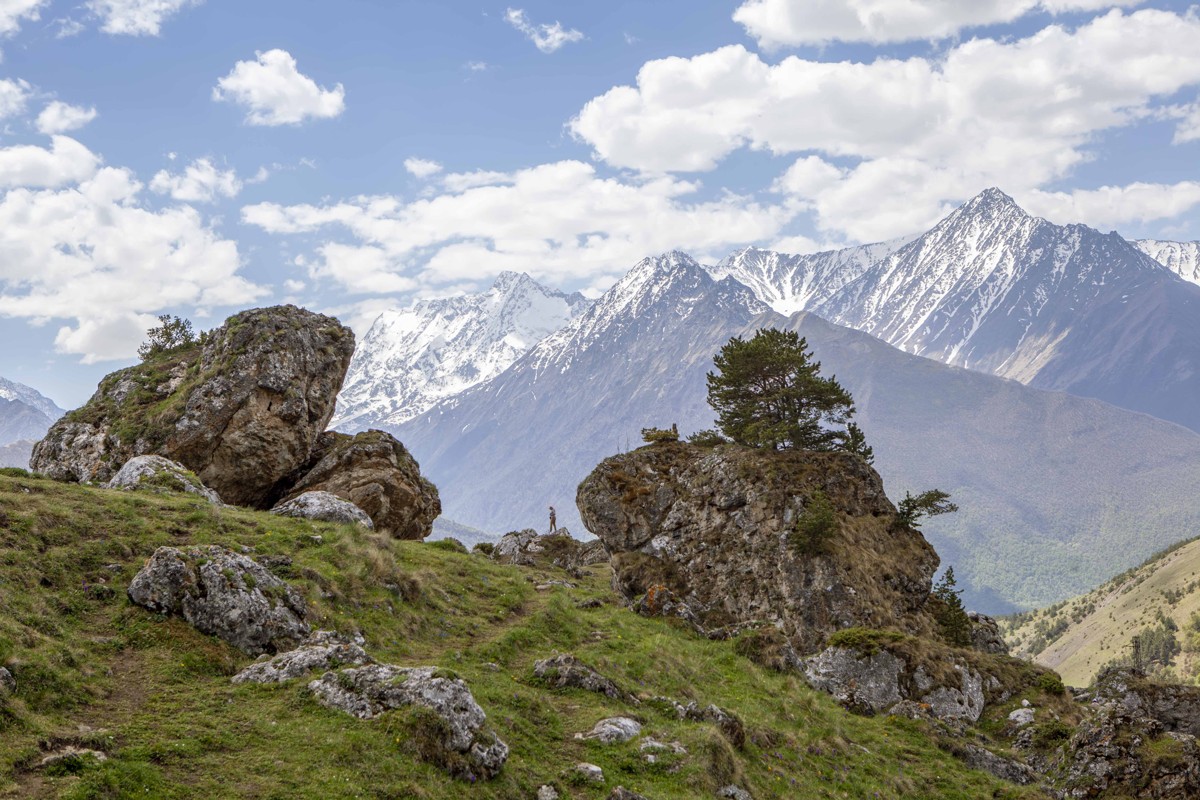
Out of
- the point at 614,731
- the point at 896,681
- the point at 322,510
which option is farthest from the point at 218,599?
the point at 896,681

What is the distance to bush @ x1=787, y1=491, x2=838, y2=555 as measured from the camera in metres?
50.4

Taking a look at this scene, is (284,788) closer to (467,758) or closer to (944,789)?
(467,758)

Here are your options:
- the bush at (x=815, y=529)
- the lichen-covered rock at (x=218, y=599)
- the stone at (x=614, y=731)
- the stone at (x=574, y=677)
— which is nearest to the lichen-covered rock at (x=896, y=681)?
the bush at (x=815, y=529)

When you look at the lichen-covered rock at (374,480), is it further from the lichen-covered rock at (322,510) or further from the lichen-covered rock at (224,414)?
the lichen-covered rock at (322,510)

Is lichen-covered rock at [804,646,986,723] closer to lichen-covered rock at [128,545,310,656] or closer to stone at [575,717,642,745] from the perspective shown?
stone at [575,717,642,745]

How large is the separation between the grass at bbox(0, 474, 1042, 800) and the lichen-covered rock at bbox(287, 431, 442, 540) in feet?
46.7

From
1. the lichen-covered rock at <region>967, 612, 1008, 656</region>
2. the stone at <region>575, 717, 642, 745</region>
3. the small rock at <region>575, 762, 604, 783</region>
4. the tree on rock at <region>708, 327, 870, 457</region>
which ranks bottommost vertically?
the small rock at <region>575, 762, 604, 783</region>

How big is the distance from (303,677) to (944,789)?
2310 cm

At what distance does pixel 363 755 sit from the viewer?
60.7 ft

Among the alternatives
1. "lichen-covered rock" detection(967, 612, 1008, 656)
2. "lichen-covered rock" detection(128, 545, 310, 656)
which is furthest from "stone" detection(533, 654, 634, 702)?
"lichen-covered rock" detection(967, 612, 1008, 656)

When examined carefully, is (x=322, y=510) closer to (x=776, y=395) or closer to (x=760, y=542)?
(x=760, y=542)

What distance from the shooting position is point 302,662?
22094mm

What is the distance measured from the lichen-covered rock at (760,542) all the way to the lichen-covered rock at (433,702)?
96.8 feet

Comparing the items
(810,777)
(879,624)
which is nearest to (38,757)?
(810,777)
